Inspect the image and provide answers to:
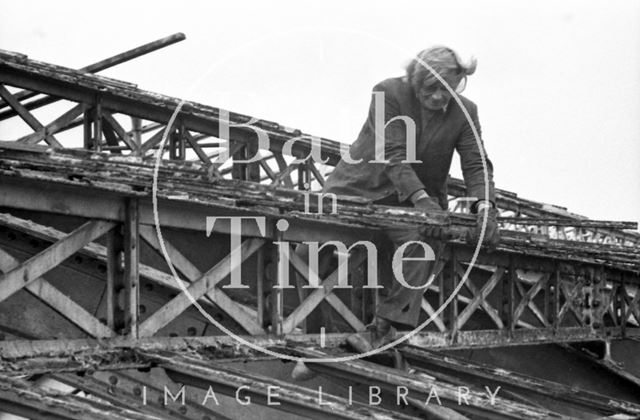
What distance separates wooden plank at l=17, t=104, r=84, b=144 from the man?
15.0ft

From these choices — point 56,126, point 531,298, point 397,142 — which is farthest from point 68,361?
point 56,126

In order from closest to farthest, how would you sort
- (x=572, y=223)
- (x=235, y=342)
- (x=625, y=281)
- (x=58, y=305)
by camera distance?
(x=58, y=305) → (x=235, y=342) → (x=572, y=223) → (x=625, y=281)

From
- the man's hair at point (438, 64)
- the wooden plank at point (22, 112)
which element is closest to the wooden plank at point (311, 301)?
the man's hair at point (438, 64)

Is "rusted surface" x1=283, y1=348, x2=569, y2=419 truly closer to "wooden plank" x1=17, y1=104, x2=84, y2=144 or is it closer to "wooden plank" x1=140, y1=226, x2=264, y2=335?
"wooden plank" x1=140, y1=226, x2=264, y2=335

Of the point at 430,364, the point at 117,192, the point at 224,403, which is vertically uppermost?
the point at 117,192

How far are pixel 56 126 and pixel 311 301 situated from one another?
17.8 ft

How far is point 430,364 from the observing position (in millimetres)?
9547

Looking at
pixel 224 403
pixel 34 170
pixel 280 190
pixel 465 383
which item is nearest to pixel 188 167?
pixel 280 190

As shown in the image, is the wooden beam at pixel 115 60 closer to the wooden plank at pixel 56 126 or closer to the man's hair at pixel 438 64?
the wooden plank at pixel 56 126

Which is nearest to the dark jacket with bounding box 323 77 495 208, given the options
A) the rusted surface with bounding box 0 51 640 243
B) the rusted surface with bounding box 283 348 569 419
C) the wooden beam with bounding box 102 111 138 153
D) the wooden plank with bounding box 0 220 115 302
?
the rusted surface with bounding box 283 348 569 419

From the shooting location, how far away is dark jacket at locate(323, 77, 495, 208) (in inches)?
383

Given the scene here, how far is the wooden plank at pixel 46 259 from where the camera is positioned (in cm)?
718

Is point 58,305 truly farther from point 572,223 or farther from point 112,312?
point 572,223

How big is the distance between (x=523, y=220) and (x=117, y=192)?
17.9 feet
